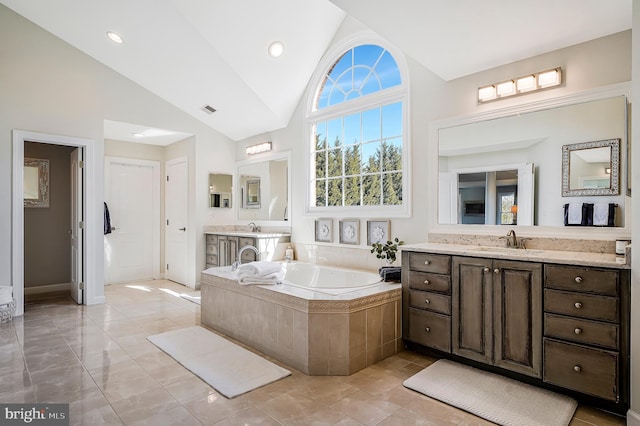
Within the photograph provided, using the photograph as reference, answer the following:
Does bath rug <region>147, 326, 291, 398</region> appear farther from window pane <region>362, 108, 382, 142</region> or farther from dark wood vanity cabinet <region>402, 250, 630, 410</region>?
window pane <region>362, 108, 382, 142</region>

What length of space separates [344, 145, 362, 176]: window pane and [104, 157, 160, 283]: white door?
147 inches

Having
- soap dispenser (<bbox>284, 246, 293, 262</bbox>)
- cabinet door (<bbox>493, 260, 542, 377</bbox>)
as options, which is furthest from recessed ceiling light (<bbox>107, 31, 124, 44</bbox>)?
cabinet door (<bbox>493, 260, 542, 377</bbox>)

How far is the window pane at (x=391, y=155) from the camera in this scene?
153 inches

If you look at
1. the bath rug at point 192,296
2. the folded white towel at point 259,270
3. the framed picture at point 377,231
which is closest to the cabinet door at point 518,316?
the framed picture at point 377,231

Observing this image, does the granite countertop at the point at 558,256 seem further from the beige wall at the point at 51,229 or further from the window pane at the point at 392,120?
the beige wall at the point at 51,229

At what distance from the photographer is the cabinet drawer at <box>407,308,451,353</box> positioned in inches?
111

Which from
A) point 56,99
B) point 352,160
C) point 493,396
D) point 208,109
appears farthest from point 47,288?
point 493,396

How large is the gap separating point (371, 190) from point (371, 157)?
372 millimetres

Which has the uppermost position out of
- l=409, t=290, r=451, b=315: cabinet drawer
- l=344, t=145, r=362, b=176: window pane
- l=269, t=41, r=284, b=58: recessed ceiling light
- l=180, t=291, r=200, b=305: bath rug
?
l=269, t=41, r=284, b=58: recessed ceiling light

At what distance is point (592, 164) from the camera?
2596mm

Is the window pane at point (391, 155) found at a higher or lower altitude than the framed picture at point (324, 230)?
higher

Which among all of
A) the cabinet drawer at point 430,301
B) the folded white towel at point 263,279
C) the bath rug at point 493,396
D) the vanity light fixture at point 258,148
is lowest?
the bath rug at point 493,396

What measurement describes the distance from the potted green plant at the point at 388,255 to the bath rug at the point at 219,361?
Answer: 48.2 inches

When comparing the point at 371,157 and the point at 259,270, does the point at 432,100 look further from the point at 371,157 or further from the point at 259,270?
the point at 259,270
